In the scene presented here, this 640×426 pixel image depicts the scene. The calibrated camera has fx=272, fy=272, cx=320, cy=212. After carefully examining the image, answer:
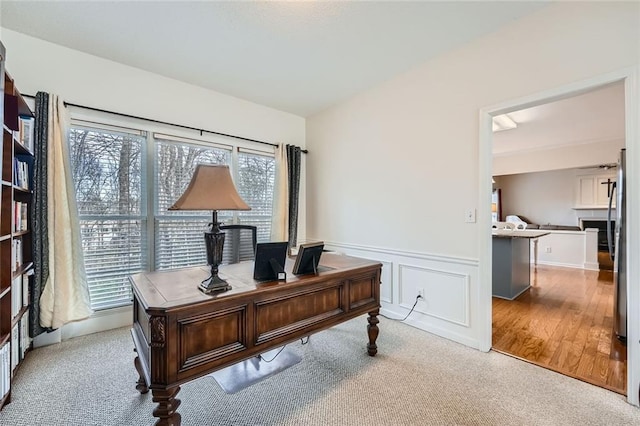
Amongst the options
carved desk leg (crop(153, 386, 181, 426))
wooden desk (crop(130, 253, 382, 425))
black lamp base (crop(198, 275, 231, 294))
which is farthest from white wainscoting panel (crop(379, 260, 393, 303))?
carved desk leg (crop(153, 386, 181, 426))

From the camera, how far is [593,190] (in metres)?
6.09

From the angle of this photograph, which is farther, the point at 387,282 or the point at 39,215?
the point at 387,282

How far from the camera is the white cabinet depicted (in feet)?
19.3

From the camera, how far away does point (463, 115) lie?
2418 millimetres

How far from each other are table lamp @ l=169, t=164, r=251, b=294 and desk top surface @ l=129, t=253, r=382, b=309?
0.28 feet

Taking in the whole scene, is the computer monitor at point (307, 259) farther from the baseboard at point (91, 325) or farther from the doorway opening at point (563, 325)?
the baseboard at point (91, 325)

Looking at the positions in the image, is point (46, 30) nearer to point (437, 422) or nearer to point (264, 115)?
point (264, 115)

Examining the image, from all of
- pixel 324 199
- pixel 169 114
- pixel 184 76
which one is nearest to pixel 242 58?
pixel 184 76

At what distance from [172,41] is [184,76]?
0.64 metres

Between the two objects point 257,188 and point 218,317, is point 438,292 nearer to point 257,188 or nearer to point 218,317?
point 218,317

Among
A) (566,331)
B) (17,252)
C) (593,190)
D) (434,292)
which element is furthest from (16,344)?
(593,190)

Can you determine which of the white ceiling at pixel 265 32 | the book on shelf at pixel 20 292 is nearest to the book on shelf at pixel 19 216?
the book on shelf at pixel 20 292

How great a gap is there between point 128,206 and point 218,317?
7.03 ft

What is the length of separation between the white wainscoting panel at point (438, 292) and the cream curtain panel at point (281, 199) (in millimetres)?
1668
